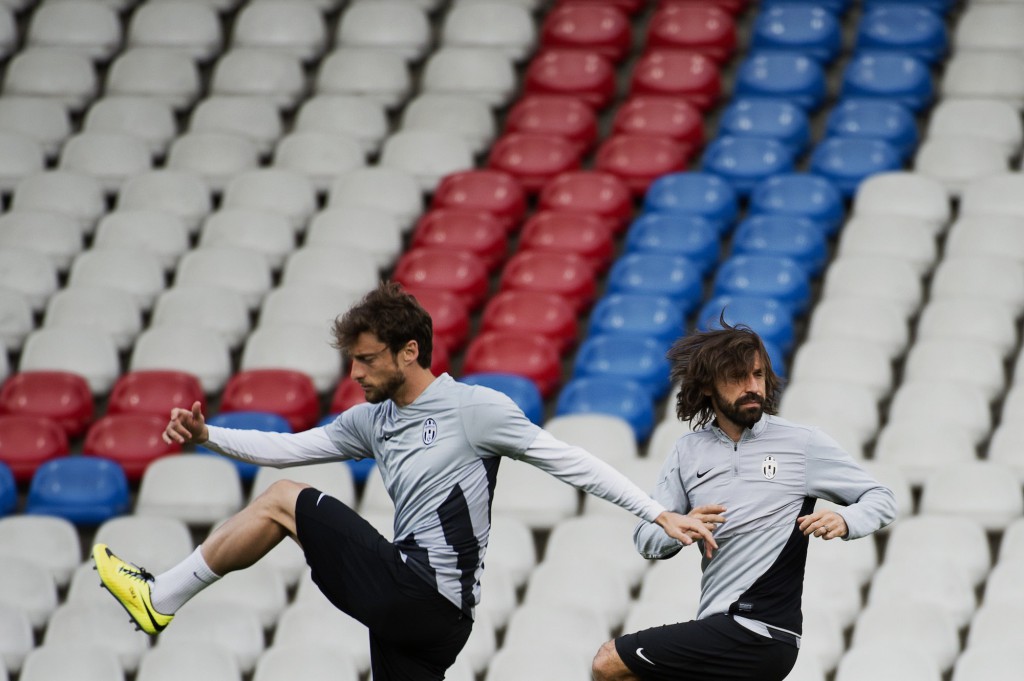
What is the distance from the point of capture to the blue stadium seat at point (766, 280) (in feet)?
28.5

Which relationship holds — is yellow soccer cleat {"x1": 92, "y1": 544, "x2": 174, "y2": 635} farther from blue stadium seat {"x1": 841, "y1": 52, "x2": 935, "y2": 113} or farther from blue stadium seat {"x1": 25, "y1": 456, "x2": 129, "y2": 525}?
blue stadium seat {"x1": 841, "y1": 52, "x2": 935, "y2": 113}

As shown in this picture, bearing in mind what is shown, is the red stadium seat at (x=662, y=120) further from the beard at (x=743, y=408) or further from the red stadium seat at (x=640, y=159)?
the beard at (x=743, y=408)

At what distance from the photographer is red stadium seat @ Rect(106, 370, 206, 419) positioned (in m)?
8.54

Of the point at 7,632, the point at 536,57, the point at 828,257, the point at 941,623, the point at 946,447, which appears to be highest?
the point at 536,57

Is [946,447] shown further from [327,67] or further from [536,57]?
[327,67]

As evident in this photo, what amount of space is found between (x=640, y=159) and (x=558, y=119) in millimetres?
626

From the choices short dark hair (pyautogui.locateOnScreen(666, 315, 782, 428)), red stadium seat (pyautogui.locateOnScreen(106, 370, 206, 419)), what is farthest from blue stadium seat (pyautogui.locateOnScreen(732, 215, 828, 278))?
short dark hair (pyautogui.locateOnScreen(666, 315, 782, 428))

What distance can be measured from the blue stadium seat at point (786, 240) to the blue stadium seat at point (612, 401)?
120 centimetres

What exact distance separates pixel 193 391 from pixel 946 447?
3.79 meters

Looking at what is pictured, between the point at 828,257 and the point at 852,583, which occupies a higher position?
the point at 828,257

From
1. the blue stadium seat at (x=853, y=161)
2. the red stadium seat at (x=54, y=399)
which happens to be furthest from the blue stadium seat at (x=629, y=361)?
the red stadium seat at (x=54, y=399)

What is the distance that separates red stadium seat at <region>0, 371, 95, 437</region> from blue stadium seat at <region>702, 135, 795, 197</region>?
3781 mm

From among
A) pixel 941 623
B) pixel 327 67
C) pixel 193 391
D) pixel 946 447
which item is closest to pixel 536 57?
pixel 327 67

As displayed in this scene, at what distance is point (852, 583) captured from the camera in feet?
23.0
